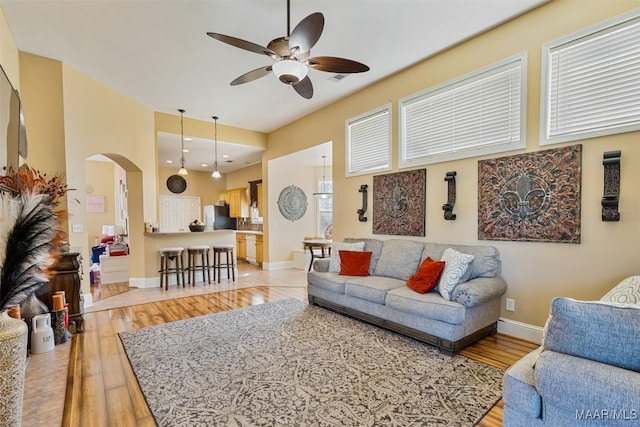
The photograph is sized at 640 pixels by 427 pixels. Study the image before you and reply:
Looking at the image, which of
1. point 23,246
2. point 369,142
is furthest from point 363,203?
point 23,246

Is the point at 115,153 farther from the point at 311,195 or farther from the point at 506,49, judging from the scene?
the point at 506,49

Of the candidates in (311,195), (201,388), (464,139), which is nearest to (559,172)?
(464,139)

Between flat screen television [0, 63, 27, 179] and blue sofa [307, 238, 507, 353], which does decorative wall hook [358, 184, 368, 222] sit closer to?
blue sofa [307, 238, 507, 353]

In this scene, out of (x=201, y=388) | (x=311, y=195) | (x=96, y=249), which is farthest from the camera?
(x=311, y=195)

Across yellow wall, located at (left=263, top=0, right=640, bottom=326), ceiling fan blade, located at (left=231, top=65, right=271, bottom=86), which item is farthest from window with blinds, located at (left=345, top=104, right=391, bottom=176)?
ceiling fan blade, located at (left=231, top=65, right=271, bottom=86)

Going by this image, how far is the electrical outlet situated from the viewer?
3.26m

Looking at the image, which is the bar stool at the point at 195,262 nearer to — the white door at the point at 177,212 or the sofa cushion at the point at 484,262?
the white door at the point at 177,212

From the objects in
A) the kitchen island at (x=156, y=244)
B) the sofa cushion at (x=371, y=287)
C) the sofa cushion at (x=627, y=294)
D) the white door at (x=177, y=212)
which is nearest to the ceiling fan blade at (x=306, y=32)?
the sofa cushion at (x=371, y=287)

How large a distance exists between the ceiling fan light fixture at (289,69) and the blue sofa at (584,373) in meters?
2.35

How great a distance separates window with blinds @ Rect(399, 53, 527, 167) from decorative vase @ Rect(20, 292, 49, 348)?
14.7ft

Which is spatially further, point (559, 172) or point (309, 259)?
point (309, 259)

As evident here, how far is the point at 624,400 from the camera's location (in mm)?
1072

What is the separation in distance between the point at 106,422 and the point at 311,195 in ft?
22.1

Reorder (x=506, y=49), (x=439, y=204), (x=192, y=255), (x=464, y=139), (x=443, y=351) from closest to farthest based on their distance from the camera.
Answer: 1. (x=443, y=351)
2. (x=506, y=49)
3. (x=464, y=139)
4. (x=439, y=204)
5. (x=192, y=255)
